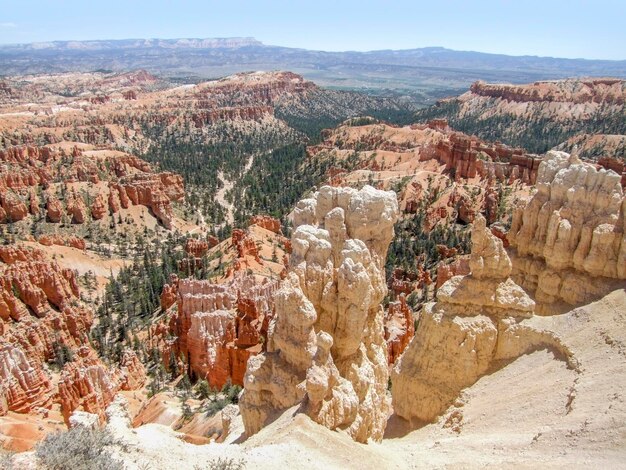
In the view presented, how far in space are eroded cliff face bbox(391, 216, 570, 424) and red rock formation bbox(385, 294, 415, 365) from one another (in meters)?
11.3

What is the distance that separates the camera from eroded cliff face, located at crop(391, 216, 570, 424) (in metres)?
17.0

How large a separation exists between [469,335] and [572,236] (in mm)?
5442

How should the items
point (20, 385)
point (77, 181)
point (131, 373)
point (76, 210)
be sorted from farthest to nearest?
point (77, 181)
point (76, 210)
point (131, 373)
point (20, 385)

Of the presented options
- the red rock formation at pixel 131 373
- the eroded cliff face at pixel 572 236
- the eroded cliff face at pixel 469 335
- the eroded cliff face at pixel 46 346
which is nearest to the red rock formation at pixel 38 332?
the eroded cliff face at pixel 46 346

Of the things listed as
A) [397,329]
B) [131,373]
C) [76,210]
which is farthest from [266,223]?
[131,373]

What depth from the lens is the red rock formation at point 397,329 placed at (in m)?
29.8

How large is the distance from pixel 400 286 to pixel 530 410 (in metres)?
29.2

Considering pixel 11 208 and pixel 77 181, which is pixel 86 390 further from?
A: pixel 77 181

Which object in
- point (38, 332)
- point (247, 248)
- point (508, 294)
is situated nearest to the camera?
point (508, 294)

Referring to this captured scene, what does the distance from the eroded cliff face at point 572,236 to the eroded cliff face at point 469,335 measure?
1.89m

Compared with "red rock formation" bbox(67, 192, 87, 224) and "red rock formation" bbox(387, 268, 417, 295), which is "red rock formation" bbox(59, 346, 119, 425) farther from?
"red rock formation" bbox(67, 192, 87, 224)

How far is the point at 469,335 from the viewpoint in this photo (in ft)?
55.9

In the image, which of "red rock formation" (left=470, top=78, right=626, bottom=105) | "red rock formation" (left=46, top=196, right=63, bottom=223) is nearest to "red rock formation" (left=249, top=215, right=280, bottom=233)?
"red rock formation" (left=46, top=196, right=63, bottom=223)

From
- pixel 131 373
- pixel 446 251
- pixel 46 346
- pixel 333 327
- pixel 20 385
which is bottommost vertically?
pixel 46 346
